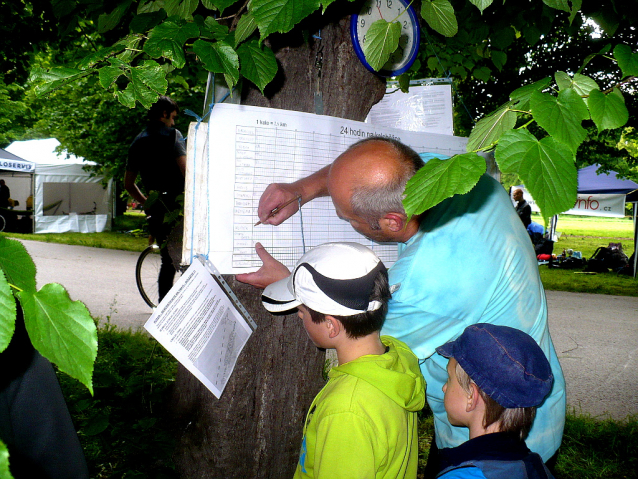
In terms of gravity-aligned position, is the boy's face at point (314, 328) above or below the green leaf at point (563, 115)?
below

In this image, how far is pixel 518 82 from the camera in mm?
8414

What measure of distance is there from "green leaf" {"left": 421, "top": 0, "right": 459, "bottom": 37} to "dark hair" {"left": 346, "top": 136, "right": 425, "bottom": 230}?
423 mm

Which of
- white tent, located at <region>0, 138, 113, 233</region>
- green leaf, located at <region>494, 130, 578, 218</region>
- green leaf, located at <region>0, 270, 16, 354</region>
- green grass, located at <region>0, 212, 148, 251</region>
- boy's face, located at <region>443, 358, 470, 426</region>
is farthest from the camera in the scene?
white tent, located at <region>0, 138, 113, 233</region>

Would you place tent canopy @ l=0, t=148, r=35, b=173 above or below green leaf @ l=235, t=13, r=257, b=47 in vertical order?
above

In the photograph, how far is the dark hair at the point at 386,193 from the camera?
1.63 m

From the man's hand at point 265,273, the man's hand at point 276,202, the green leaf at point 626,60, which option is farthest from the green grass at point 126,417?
the green leaf at point 626,60

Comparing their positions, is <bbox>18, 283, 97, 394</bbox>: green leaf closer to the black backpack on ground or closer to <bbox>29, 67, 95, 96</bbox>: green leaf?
<bbox>29, 67, 95, 96</bbox>: green leaf

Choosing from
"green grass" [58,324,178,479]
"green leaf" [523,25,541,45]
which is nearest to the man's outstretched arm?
"green grass" [58,324,178,479]

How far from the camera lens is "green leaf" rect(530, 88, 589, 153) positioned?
0.98 meters

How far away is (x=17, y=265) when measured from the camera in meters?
0.77

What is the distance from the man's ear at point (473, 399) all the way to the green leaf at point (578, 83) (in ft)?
3.02

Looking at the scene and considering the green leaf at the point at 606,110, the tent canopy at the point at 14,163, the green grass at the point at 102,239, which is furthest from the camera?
the tent canopy at the point at 14,163

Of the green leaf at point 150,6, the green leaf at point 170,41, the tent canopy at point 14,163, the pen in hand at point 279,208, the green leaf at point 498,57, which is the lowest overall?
the pen in hand at point 279,208

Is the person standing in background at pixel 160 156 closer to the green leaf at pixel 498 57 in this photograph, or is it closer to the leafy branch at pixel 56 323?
the green leaf at pixel 498 57
